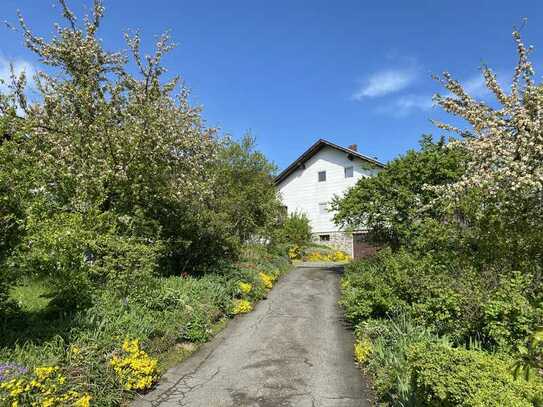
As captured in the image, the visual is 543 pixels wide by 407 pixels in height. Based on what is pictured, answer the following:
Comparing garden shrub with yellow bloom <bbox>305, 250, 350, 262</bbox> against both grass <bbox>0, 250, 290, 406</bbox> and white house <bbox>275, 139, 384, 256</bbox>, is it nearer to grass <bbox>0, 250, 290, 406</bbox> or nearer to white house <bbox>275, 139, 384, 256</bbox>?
white house <bbox>275, 139, 384, 256</bbox>

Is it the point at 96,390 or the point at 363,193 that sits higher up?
the point at 363,193

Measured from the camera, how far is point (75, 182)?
406 inches

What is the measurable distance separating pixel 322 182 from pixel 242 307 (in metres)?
23.7

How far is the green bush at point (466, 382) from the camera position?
3.78 meters

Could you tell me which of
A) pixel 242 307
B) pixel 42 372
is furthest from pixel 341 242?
pixel 42 372

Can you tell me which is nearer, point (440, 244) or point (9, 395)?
point (9, 395)

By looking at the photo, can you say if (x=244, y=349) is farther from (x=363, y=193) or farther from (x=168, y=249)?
(x=363, y=193)

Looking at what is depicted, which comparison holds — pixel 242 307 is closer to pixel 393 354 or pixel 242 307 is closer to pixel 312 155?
pixel 393 354

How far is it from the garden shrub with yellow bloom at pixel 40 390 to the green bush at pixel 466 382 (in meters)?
4.65

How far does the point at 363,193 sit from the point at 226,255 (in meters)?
7.27

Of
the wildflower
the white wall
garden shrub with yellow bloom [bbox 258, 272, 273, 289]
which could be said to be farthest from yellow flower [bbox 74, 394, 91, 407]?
the white wall

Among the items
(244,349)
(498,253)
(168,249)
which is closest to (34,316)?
(244,349)

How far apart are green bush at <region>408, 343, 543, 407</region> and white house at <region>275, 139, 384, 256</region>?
91.2ft

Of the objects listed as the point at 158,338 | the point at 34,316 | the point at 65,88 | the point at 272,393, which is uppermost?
the point at 65,88
